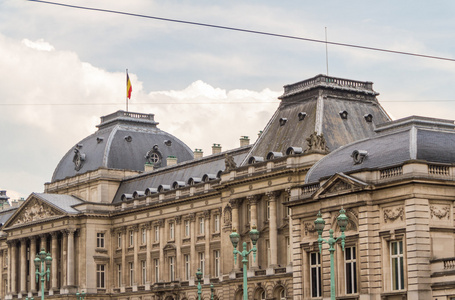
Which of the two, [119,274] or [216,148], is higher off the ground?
[216,148]

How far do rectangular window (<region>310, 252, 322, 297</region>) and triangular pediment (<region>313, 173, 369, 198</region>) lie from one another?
4.29 m

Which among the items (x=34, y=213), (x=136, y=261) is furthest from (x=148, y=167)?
(x=34, y=213)

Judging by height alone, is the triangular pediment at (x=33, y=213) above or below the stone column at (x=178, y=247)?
above

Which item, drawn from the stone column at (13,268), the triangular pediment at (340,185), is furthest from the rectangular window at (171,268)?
the triangular pediment at (340,185)

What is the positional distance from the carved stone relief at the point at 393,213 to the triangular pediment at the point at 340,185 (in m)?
2.19

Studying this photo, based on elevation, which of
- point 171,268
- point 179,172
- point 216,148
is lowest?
point 171,268

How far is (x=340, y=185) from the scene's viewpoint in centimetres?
7094

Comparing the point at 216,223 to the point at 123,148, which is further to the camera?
the point at 123,148

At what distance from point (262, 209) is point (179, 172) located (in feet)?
92.5

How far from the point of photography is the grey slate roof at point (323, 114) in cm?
10025

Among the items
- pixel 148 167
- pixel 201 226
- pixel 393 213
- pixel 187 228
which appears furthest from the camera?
pixel 148 167

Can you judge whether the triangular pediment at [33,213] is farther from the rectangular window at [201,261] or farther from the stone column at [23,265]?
the rectangular window at [201,261]

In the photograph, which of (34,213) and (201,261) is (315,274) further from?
(34,213)

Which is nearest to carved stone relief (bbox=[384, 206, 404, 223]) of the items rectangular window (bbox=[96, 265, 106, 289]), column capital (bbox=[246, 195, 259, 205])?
column capital (bbox=[246, 195, 259, 205])
